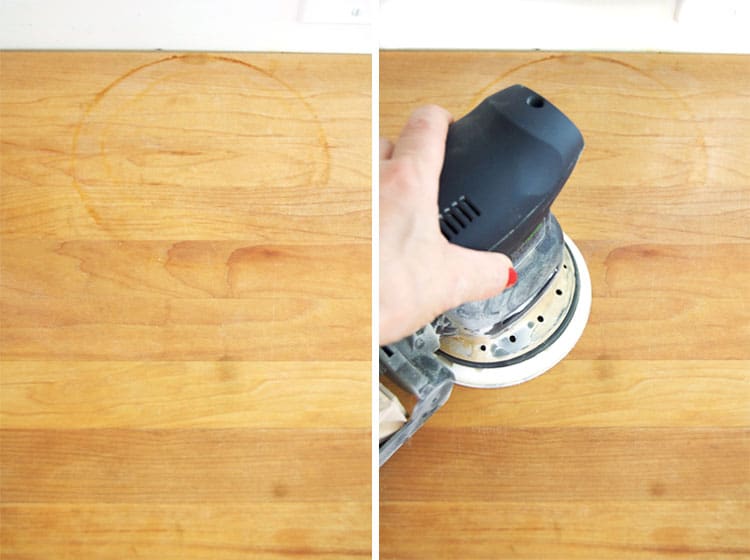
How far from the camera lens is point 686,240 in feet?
1.73

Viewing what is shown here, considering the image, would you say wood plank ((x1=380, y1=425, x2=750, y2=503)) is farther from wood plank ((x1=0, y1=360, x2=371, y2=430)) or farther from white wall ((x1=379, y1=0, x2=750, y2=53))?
white wall ((x1=379, y1=0, x2=750, y2=53))

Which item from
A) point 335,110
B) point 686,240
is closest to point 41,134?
point 335,110

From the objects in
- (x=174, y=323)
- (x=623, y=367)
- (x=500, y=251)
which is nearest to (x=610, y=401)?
(x=623, y=367)

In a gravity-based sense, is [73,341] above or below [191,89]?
below

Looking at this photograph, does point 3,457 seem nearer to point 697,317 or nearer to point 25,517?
point 25,517

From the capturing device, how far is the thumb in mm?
352

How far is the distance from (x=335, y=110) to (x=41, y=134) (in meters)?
0.18

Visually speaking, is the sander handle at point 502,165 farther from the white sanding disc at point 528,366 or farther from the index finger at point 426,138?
the white sanding disc at point 528,366

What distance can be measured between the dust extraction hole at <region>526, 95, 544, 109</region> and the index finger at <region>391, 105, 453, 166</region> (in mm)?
43

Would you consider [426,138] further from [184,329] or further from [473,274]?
[184,329]

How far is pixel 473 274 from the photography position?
0.36m

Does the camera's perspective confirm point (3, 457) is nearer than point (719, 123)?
Yes

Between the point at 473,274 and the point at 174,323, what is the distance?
7.2 inches

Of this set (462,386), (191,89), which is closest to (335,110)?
(191,89)
